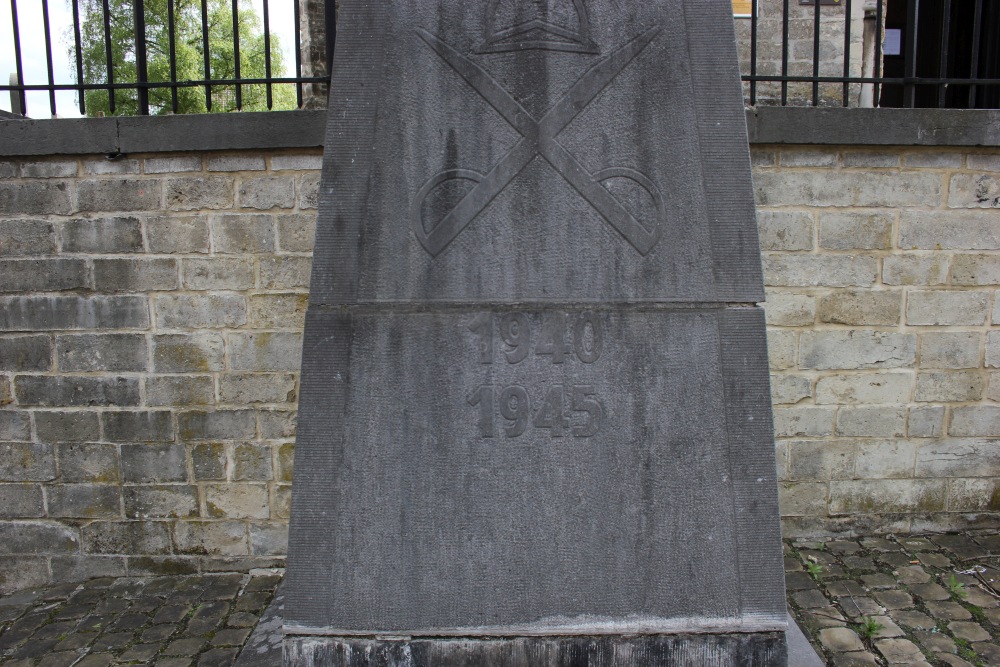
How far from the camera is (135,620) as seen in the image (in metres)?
3.64

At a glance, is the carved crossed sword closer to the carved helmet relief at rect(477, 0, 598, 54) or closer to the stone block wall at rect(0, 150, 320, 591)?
the carved helmet relief at rect(477, 0, 598, 54)

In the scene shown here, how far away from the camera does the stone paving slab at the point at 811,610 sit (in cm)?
322

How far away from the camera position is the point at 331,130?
189cm

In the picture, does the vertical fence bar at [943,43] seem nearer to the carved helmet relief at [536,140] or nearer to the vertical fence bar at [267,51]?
the carved helmet relief at [536,140]

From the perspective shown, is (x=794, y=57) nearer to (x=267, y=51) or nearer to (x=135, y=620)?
(x=267, y=51)

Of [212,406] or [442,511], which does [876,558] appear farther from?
[212,406]

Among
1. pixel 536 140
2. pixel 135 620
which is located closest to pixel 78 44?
pixel 135 620

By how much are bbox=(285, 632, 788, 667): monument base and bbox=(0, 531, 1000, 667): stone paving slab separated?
35.0 inches

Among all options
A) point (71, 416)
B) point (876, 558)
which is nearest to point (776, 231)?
point (876, 558)

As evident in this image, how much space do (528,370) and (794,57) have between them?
285 inches

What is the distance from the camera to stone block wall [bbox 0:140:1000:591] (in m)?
3.95

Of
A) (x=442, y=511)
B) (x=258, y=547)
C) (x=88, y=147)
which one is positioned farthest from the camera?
(x=258, y=547)

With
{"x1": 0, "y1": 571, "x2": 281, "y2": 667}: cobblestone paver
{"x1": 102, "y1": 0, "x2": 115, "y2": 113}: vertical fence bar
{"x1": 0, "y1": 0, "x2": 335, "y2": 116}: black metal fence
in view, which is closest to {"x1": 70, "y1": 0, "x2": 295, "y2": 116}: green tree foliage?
{"x1": 0, "y1": 0, "x2": 335, "y2": 116}: black metal fence

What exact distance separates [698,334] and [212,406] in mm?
3093
